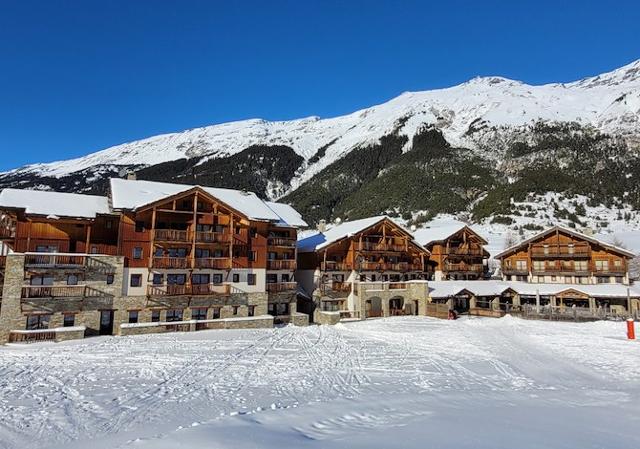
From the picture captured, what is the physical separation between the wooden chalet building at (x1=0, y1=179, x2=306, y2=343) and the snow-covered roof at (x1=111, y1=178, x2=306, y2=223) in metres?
0.13

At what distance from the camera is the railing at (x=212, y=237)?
29969 millimetres

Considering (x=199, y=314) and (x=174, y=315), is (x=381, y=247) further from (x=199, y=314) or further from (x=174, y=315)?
(x=174, y=315)

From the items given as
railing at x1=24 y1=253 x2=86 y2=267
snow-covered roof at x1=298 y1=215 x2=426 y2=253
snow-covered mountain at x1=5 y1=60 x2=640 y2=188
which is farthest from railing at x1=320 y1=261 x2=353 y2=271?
snow-covered mountain at x1=5 y1=60 x2=640 y2=188

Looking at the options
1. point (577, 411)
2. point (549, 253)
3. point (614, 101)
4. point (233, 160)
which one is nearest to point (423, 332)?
point (577, 411)

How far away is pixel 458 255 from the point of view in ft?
156

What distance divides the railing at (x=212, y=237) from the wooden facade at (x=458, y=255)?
2574cm

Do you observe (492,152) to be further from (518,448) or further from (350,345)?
(518,448)

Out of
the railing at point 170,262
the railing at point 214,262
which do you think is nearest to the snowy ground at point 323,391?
the railing at point 170,262

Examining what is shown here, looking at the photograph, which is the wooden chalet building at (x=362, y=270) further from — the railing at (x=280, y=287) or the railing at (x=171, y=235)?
the railing at (x=171, y=235)

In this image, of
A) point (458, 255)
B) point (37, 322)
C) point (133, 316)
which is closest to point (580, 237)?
point (458, 255)

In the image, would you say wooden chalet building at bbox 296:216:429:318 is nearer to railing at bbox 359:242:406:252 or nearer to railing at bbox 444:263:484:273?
railing at bbox 359:242:406:252

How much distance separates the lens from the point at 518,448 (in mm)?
6961

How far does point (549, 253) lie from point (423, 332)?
26.9 metres

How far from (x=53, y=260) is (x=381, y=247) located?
26959 millimetres
